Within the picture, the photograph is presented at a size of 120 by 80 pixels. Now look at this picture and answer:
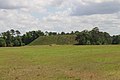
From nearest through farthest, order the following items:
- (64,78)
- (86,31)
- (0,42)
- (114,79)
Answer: (114,79), (64,78), (0,42), (86,31)

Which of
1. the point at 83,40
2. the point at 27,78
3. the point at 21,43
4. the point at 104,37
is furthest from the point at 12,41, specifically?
the point at 27,78

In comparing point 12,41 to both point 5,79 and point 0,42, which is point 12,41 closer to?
point 0,42

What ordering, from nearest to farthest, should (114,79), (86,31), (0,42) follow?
(114,79) → (0,42) → (86,31)

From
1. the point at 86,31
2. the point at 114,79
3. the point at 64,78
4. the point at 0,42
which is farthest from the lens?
the point at 86,31

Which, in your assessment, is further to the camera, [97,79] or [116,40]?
[116,40]

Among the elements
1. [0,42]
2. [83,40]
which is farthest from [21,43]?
[83,40]

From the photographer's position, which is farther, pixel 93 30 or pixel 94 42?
pixel 93 30

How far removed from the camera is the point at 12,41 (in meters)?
195

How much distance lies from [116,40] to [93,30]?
49.7ft

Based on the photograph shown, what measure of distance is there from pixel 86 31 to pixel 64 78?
563 ft

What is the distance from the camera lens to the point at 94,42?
603 feet

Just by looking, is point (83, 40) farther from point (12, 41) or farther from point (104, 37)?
point (12, 41)

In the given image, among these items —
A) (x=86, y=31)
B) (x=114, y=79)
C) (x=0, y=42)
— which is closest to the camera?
(x=114, y=79)

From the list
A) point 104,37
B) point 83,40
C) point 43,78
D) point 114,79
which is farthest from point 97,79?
point 104,37
